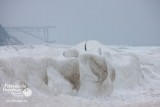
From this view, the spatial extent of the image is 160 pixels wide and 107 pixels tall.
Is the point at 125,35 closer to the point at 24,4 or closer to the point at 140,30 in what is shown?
the point at 140,30

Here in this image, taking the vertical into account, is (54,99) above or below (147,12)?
below

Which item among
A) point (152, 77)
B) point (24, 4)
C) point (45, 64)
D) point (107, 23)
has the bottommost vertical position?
point (152, 77)

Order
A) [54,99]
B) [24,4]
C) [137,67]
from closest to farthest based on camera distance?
[54,99]
[137,67]
[24,4]

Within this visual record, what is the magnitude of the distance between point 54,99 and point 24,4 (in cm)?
341

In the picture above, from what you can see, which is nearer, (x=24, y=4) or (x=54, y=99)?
(x=54, y=99)

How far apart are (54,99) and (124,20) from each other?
345cm

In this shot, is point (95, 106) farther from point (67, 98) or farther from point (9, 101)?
point (9, 101)

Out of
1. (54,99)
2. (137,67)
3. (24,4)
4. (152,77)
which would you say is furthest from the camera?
(24,4)

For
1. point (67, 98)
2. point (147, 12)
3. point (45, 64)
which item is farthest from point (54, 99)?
point (147, 12)

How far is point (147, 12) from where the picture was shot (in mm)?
4328

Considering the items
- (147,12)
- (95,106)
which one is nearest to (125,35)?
(147,12)

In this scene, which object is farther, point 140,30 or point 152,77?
point 140,30

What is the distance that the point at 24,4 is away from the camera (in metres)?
4.27

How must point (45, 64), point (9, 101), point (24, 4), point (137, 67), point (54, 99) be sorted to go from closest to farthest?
point (9, 101), point (54, 99), point (45, 64), point (137, 67), point (24, 4)
